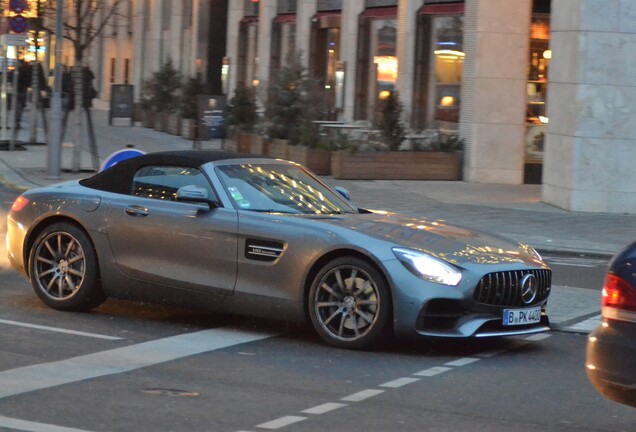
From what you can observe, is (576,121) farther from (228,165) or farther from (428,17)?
(228,165)

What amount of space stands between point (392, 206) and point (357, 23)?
48.8 ft

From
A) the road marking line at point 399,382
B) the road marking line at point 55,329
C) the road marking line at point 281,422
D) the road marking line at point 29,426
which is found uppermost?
the road marking line at point 29,426

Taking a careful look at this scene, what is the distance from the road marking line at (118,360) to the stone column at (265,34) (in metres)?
34.0

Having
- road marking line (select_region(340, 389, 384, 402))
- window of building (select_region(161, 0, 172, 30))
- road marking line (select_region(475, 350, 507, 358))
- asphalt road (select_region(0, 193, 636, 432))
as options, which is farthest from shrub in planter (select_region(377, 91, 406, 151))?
window of building (select_region(161, 0, 172, 30))

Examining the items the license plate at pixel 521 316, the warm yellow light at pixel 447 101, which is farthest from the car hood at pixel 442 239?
the warm yellow light at pixel 447 101

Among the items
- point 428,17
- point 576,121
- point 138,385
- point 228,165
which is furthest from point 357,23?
point 138,385

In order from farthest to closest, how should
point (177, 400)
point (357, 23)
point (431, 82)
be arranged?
point (357, 23), point (431, 82), point (177, 400)

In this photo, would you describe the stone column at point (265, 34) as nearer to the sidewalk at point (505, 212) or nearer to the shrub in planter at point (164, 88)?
the shrub in planter at point (164, 88)

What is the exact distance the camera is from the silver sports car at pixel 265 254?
27.6ft

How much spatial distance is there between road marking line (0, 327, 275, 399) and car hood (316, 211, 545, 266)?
1120 millimetres

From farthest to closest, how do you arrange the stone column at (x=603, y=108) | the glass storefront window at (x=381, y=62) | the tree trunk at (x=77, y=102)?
the glass storefront window at (x=381, y=62) < the tree trunk at (x=77, y=102) < the stone column at (x=603, y=108)

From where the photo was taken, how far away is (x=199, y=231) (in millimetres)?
9133

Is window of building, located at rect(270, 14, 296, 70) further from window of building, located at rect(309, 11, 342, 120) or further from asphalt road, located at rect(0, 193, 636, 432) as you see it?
asphalt road, located at rect(0, 193, 636, 432)

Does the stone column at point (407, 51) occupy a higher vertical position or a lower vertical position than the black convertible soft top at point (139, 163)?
higher
